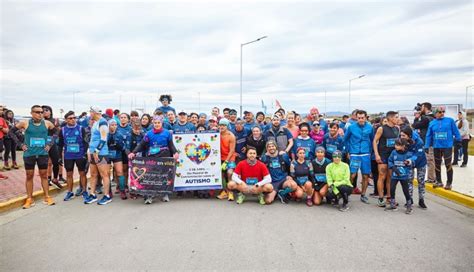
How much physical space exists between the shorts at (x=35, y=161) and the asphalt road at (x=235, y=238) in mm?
897

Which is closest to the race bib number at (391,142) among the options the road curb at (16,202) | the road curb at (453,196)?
the road curb at (453,196)

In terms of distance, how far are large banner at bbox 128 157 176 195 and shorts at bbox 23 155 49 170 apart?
1.81 meters

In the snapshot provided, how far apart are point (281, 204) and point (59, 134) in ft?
18.6

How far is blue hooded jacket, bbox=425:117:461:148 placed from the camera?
7.70 meters

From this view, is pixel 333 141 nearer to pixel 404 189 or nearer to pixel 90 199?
pixel 404 189

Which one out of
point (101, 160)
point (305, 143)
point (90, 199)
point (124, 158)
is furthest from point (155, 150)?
point (305, 143)

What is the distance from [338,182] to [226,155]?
8.97 ft

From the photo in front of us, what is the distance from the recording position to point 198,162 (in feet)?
25.1

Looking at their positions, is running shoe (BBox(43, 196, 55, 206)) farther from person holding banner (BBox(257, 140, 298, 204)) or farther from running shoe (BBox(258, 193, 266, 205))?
person holding banner (BBox(257, 140, 298, 204))

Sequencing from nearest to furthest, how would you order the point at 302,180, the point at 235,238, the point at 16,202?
the point at 235,238 → the point at 16,202 → the point at 302,180

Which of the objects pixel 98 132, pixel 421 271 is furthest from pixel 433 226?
pixel 98 132

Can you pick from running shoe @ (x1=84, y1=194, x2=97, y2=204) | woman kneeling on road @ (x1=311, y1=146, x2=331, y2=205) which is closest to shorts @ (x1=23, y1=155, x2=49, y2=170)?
running shoe @ (x1=84, y1=194, x2=97, y2=204)

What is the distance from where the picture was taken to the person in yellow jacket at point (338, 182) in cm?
643

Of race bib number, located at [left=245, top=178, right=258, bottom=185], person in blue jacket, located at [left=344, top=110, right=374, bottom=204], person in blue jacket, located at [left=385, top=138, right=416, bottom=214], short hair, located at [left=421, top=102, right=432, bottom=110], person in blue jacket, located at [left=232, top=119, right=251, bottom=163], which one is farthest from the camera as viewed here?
short hair, located at [left=421, top=102, right=432, bottom=110]
